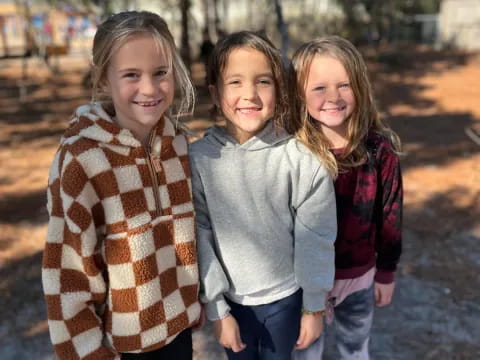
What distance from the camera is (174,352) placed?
4.77ft

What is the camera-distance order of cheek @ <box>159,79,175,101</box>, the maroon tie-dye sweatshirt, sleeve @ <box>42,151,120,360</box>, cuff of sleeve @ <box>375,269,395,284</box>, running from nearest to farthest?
sleeve @ <box>42,151,120,360</box>, cheek @ <box>159,79,175,101</box>, the maroon tie-dye sweatshirt, cuff of sleeve @ <box>375,269,395,284</box>

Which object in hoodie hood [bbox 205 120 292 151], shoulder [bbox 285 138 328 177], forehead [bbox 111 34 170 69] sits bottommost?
shoulder [bbox 285 138 328 177]

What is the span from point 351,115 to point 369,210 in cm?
33

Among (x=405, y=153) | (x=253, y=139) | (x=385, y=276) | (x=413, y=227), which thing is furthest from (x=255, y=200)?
(x=405, y=153)

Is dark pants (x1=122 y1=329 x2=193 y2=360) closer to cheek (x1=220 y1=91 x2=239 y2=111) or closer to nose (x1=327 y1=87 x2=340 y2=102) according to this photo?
cheek (x1=220 y1=91 x2=239 y2=111)

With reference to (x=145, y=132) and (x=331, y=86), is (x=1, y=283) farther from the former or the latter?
(x=331, y=86)

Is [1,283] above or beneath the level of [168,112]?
beneath

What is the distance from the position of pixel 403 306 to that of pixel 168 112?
2067 millimetres

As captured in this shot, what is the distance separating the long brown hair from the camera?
1.39 meters

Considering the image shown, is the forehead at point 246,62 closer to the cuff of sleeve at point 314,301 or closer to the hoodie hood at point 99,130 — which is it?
the hoodie hood at point 99,130

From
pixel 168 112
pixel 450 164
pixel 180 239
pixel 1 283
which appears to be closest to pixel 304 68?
pixel 168 112

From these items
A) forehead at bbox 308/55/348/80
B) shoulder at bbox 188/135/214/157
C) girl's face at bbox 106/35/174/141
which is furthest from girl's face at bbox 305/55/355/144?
girl's face at bbox 106/35/174/141

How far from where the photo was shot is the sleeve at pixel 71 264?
1210mm

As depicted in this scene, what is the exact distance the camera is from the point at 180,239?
138 cm
